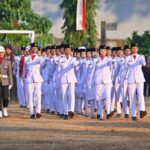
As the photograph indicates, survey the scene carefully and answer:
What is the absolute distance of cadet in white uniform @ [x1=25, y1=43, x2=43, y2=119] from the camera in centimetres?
2488

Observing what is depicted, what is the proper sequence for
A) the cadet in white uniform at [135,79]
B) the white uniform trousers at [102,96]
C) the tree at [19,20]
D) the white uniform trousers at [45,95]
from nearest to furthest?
the cadet in white uniform at [135,79]
the white uniform trousers at [102,96]
the white uniform trousers at [45,95]
the tree at [19,20]

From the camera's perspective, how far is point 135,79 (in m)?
24.1

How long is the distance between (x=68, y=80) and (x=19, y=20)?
22.5 meters

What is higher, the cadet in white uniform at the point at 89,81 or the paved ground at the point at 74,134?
the cadet in white uniform at the point at 89,81

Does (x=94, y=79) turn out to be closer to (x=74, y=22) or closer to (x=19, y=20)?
(x=19, y=20)

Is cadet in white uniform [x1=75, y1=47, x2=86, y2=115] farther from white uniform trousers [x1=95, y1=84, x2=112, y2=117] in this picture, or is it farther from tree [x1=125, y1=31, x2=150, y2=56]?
tree [x1=125, y1=31, x2=150, y2=56]

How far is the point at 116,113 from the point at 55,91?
1.82m

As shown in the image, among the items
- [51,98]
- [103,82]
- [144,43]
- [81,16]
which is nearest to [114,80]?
[103,82]

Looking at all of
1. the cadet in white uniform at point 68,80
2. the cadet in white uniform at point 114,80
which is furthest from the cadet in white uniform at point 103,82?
the cadet in white uniform at point 68,80

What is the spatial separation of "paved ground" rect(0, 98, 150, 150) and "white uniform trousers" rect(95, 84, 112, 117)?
45 cm

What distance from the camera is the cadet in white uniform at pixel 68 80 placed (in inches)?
977

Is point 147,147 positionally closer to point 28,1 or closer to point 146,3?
point 28,1

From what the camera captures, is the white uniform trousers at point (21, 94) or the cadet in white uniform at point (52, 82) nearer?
the cadet in white uniform at point (52, 82)

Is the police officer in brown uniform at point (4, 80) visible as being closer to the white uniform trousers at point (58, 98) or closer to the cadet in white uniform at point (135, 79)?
the white uniform trousers at point (58, 98)
